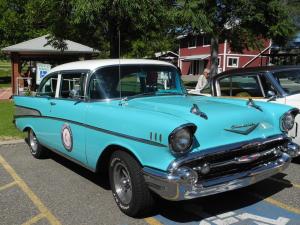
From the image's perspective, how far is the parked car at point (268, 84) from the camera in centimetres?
660

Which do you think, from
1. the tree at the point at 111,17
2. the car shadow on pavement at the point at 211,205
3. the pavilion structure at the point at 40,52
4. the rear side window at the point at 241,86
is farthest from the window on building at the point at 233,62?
the car shadow on pavement at the point at 211,205

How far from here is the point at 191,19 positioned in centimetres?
1180

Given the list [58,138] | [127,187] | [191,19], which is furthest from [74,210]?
[191,19]

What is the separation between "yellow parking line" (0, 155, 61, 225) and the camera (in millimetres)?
4547

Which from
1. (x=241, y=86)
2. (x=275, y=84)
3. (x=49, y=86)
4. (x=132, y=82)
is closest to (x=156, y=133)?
(x=132, y=82)

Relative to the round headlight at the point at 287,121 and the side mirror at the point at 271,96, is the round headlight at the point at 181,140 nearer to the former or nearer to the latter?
the round headlight at the point at 287,121

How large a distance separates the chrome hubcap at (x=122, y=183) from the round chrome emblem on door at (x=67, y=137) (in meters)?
1.08

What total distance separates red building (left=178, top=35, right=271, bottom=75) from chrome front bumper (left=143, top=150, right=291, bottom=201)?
3620 cm

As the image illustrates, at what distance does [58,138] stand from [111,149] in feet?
4.76

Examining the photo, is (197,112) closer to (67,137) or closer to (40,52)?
(67,137)

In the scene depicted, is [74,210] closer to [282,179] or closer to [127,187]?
[127,187]

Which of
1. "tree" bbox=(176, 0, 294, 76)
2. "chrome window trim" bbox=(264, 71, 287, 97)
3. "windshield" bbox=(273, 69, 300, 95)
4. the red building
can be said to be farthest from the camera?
the red building

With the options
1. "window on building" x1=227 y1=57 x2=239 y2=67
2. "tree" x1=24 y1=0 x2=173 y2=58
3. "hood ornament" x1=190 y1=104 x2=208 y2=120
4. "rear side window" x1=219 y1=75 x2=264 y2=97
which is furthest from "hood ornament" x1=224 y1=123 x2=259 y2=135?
"window on building" x1=227 y1=57 x2=239 y2=67

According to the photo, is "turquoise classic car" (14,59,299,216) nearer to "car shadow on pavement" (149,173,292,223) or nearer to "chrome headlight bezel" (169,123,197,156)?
"chrome headlight bezel" (169,123,197,156)
